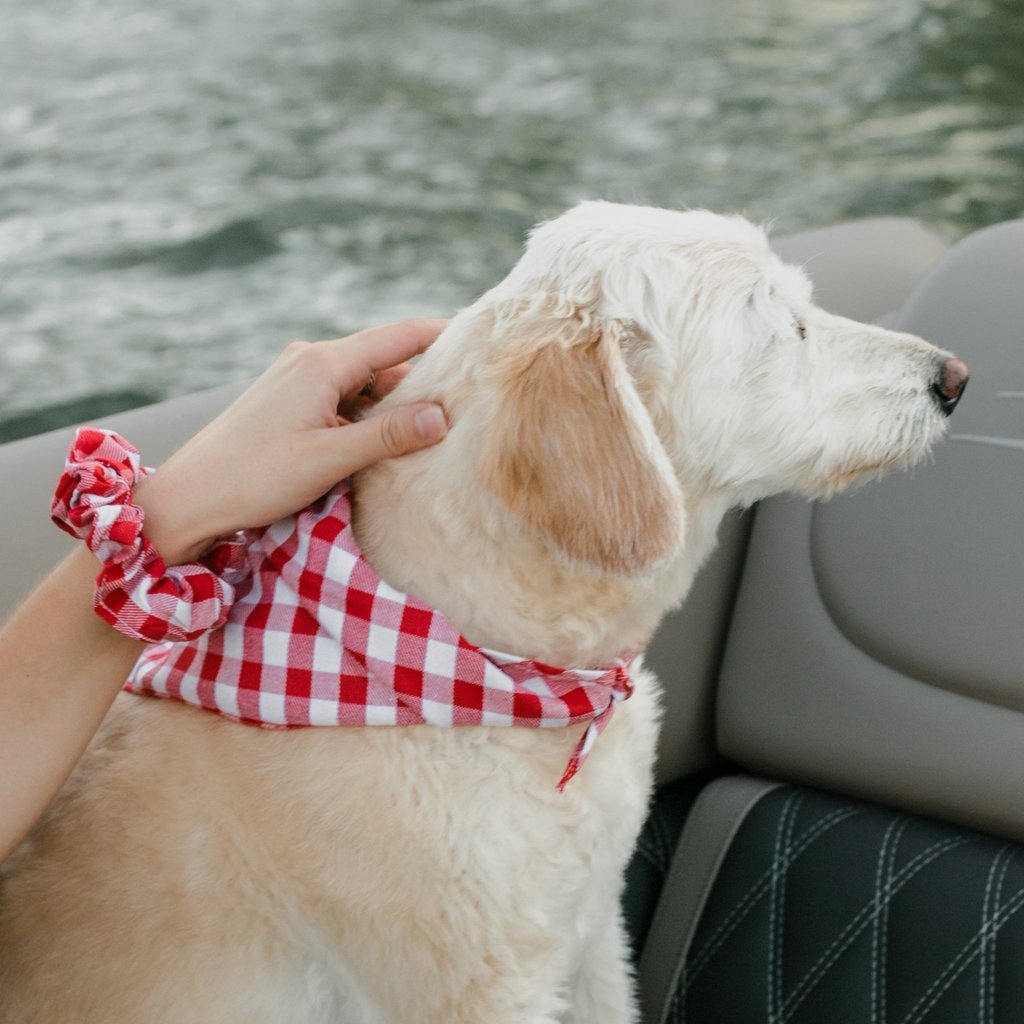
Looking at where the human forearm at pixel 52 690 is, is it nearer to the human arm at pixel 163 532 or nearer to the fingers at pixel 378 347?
the human arm at pixel 163 532

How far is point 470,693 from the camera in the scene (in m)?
0.96

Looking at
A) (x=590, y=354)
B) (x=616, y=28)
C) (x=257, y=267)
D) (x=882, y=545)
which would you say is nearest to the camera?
(x=590, y=354)

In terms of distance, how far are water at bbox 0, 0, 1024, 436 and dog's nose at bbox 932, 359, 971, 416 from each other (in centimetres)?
127

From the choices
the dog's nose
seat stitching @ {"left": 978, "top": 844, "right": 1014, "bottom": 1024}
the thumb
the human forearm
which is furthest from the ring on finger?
seat stitching @ {"left": 978, "top": 844, "right": 1014, "bottom": 1024}

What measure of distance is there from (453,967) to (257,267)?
1.73m

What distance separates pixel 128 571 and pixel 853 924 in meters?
0.83

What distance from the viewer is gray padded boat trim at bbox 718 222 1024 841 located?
127 cm

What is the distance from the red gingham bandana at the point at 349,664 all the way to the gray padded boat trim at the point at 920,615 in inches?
18.0

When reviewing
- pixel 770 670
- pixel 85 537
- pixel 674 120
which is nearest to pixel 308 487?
pixel 85 537

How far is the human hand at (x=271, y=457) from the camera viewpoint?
37.5 inches

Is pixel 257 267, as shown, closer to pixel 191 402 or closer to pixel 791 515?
pixel 191 402

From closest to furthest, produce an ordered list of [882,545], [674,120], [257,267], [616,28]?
[882,545] → [257,267] → [674,120] → [616,28]

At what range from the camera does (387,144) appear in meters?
3.03

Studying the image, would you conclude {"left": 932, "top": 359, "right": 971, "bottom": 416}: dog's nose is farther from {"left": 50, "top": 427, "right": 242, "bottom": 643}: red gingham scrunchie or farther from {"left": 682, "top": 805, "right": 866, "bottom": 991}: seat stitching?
{"left": 50, "top": 427, "right": 242, "bottom": 643}: red gingham scrunchie
